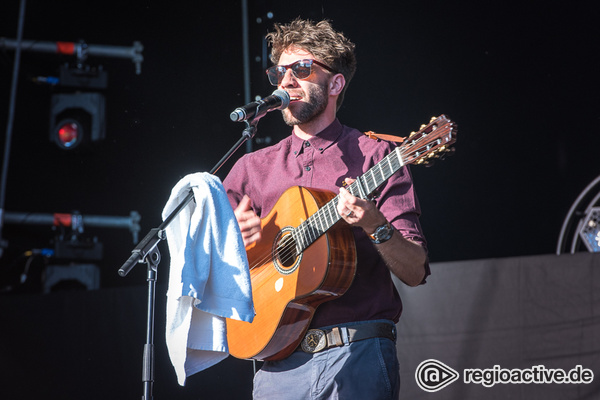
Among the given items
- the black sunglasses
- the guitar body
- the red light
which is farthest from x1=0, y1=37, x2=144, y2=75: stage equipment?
the guitar body

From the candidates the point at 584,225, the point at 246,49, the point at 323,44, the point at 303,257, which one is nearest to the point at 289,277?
the point at 303,257

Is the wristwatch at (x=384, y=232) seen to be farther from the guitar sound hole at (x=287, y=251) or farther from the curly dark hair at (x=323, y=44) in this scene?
the curly dark hair at (x=323, y=44)

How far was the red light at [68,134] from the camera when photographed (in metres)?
4.43

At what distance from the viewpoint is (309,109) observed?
2.72 meters

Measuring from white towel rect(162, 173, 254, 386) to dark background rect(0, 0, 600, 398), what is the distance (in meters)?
1.55

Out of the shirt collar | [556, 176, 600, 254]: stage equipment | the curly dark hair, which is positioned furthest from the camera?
[556, 176, 600, 254]: stage equipment

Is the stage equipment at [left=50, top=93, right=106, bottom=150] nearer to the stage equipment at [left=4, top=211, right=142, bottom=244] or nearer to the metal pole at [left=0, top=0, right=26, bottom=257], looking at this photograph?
the metal pole at [left=0, top=0, right=26, bottom=257]

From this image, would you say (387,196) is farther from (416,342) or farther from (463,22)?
(463,22)

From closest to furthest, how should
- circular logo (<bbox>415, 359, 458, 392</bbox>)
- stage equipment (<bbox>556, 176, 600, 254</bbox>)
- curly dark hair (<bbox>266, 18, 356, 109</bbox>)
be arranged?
curly dark hair (<bbox>266, 18, 356, 109</bbox>), circular logo (<bbox>415, 359, 458, 392</bbox>), stage equipment (<bbox>556, 176, 600, 254</bbox>)

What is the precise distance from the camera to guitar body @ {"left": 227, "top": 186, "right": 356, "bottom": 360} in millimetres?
2309

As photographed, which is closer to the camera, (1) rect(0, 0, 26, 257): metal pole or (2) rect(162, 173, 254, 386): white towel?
(2) rect(162, 173, 254, 386): white towel

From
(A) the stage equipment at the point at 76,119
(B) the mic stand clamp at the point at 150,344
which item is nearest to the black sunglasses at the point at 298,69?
(B) the mic stand clamp at the point at 150,344

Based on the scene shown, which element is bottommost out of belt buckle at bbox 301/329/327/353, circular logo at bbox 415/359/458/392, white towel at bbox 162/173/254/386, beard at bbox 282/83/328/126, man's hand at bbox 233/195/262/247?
circular logo at bbox 415/359/458/392

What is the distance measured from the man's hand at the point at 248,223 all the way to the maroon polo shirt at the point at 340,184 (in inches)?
1.6
